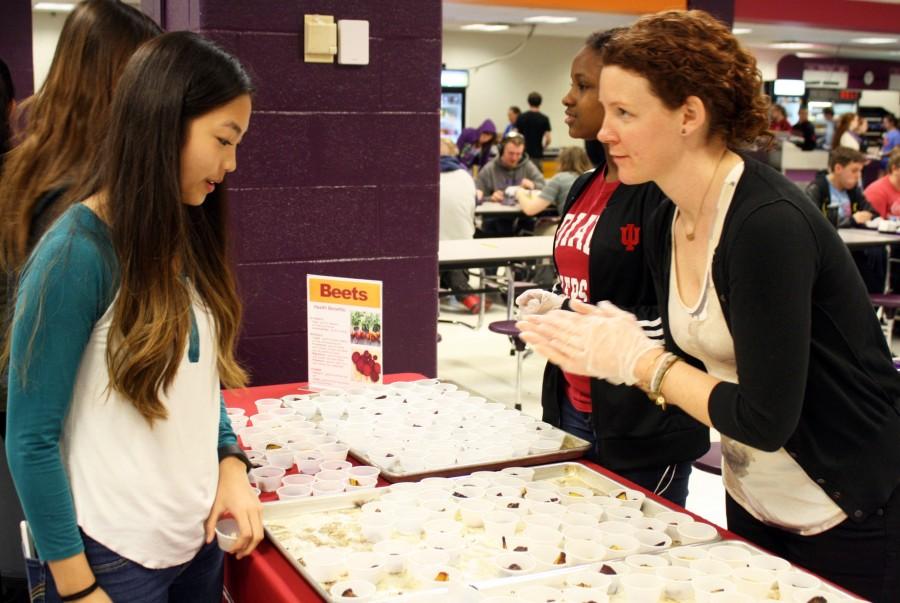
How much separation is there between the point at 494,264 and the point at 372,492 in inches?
162

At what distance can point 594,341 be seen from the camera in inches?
69.3

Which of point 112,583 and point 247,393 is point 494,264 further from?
point 112,583

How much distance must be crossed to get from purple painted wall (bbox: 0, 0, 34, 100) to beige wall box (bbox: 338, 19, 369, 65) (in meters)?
4.81

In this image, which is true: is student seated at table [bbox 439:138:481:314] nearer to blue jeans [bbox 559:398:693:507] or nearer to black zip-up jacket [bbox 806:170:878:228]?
black zip-up jacket [bbox 806:170:878:228]

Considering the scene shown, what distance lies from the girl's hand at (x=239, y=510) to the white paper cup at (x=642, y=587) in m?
0.65

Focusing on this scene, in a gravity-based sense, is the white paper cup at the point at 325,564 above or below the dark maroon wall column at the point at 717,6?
below

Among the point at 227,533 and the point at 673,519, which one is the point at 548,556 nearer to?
the point at 673,519

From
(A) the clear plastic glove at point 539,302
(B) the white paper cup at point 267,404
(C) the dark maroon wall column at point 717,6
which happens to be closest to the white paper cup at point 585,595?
(A) the clear plastic glove at point 539,302

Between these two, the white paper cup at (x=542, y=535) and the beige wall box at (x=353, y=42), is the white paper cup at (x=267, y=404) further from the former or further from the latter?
the beige wall box at (x=353, y=42)

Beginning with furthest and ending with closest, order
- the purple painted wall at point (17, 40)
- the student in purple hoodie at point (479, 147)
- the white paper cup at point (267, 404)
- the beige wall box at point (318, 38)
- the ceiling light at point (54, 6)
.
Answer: the ceiling light at point (54, 6) → the student in purple hoodie at point (479, 147) → the purple painted wall at point (17, 40) → the beige wall box at point (318, 38) → the white paper cup at point (267, 404)

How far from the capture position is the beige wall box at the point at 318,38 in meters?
3.20

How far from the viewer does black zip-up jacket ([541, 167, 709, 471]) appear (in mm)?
2281

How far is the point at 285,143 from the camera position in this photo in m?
3.28

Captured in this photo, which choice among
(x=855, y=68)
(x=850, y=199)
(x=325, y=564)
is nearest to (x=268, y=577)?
(x=325, y=564)
